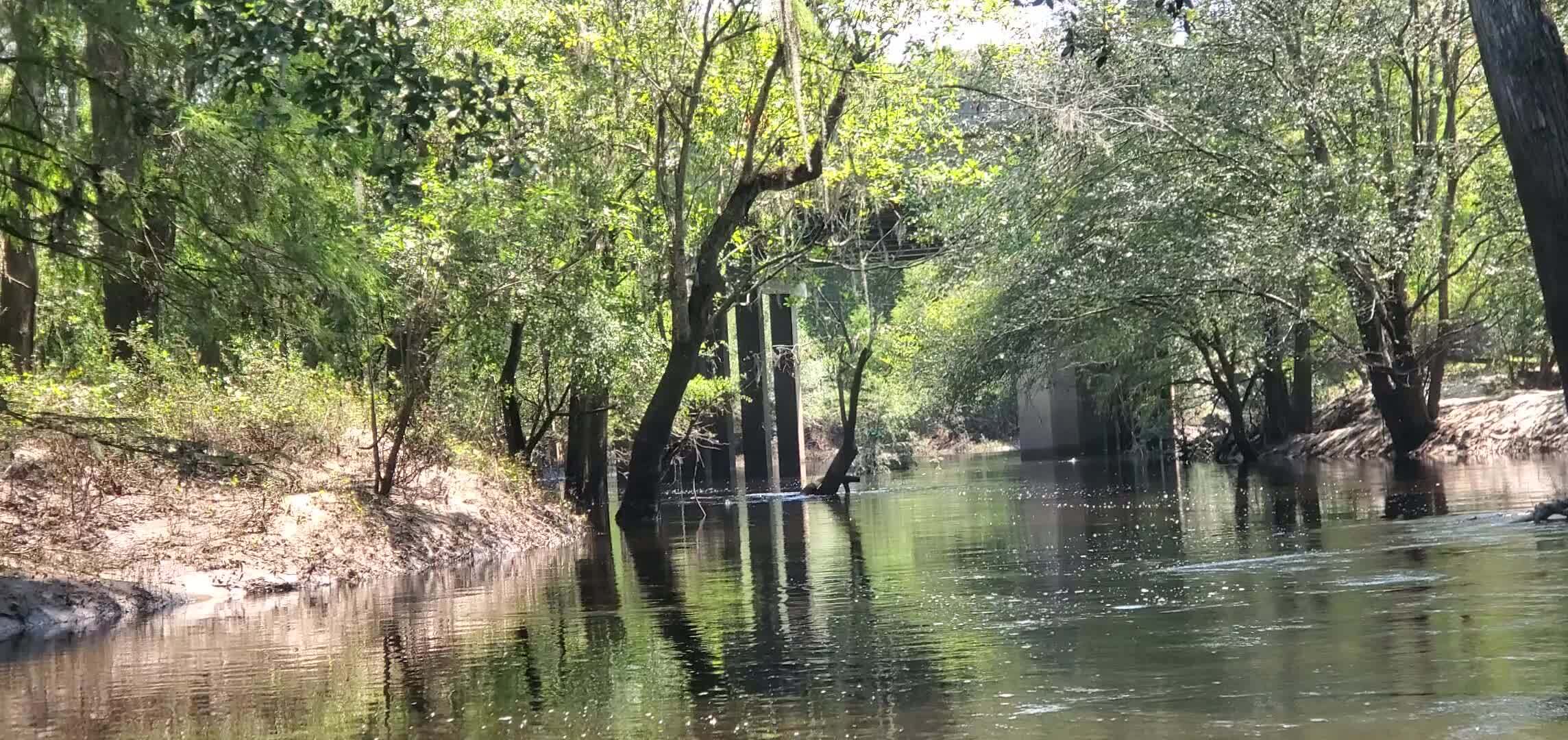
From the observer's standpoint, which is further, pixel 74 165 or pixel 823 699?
pixel 74 165

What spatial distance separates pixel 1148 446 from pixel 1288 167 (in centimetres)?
2628

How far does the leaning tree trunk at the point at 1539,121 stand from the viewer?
10.2 metres

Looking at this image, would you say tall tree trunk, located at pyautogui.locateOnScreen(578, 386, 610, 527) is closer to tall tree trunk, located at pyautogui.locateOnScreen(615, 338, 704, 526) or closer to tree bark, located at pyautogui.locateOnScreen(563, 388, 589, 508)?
tree bark, located at pyautogui.locateOnScreen(563, 388, 589, 508)

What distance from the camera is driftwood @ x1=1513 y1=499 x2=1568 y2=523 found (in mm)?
15352

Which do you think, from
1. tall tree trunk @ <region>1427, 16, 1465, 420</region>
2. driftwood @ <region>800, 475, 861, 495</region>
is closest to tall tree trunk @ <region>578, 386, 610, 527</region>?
driftwood @ <region>800, 475, 861, 495</region>

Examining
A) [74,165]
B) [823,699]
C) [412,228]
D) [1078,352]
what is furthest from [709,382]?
[823,699]

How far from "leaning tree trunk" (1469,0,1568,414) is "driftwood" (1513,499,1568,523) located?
18.2 feet

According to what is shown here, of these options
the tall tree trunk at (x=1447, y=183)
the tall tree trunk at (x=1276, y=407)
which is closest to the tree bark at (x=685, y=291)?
the tall tree trunk at (x=1447, y=183)

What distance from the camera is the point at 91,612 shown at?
44.5 feet

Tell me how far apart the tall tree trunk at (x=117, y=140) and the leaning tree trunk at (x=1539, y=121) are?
964 cm

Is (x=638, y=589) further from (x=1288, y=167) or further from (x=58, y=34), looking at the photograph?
(x=1288, y=167)

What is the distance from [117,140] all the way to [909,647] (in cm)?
768

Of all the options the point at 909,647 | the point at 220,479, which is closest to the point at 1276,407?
the point at 220,479

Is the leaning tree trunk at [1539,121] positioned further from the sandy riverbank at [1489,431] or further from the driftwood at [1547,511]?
the sandy riverbank at [1489,431]
